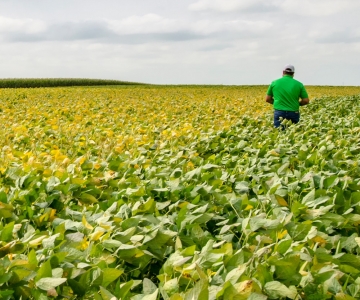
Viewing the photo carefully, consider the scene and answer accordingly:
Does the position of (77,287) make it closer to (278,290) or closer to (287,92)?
(278,290)

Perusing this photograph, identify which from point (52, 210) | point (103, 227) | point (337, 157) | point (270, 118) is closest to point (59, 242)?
point (103, 227)

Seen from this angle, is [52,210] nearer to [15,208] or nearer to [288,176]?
[15,208]

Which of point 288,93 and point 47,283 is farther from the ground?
point 288,93

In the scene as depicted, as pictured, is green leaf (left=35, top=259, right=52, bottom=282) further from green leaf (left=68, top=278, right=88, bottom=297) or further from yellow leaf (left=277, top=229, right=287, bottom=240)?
yellow leaf (left=277, top=229, right=287, bottom=240)

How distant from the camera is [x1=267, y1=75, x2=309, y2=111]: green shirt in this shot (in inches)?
401

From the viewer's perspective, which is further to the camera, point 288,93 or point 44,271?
point 288,93

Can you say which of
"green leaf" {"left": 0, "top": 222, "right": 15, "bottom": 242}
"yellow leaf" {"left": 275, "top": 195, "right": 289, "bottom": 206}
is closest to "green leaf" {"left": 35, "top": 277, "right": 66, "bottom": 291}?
"green leaf" {"left": 0, "top": 222, "right": 15, "bottom": 242}

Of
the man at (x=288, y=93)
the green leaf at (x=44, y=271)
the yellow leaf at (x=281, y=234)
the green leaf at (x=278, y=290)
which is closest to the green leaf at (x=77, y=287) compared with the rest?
the green leaf at (x=44, y=271)

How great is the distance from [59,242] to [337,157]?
3596 mm

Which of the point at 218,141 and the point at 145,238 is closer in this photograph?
the point at 145,238

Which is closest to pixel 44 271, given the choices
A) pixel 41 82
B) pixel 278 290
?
pixel 278 290

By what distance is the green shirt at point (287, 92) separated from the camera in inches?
401

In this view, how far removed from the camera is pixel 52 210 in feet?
11.2

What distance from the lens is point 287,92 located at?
10.2 metres
